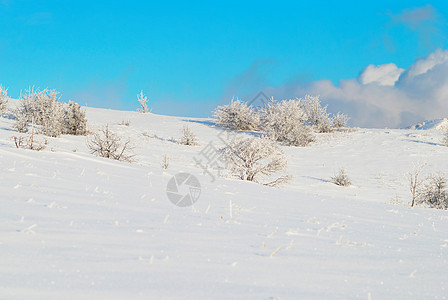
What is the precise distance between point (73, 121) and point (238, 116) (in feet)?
45.6

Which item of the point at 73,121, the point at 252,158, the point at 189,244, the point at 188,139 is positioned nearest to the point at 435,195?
the point at 252,158

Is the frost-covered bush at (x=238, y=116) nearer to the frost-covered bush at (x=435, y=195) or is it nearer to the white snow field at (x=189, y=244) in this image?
the frost-covered bush at (x=435, y=195)

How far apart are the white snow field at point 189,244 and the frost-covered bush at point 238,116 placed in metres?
25.1

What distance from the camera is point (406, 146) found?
75.4 ft

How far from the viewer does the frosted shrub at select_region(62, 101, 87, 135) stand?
2011cm

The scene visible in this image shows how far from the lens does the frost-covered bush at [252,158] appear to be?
13.6 metres

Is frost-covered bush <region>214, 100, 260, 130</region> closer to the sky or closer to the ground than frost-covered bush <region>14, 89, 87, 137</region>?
closer to the sky

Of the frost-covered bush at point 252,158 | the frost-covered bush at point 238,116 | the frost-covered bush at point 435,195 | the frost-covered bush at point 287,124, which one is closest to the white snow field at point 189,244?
the frost-covered bush at point 252,158

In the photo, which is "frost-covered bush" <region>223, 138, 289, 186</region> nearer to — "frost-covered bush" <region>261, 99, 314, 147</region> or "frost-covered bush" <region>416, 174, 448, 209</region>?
"frost-covered bush" <region>416, 174, 448, 209</region>

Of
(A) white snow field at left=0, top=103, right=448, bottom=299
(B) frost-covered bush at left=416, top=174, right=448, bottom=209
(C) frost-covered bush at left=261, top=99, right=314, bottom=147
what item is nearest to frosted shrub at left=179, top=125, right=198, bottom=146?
(C) frost-covered bush at left=261, top=99, right=314, bottom=147

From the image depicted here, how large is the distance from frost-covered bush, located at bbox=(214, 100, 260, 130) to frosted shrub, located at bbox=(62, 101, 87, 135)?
13075 millimetres

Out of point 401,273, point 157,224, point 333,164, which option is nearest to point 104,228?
point 157,224

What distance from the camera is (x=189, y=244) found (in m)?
2.47

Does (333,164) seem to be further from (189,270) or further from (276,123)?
(189,270)
